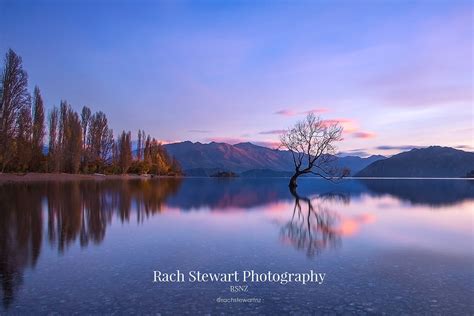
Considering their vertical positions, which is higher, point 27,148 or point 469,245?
point 27,148

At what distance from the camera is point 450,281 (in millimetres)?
7363

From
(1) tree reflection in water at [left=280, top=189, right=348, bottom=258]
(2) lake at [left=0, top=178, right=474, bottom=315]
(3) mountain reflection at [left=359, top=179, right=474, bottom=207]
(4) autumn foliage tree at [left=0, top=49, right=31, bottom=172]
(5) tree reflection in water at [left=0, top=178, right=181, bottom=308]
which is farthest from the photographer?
(4) autumn foliage tree at [left=0, top=49, right=31, bottom=172]

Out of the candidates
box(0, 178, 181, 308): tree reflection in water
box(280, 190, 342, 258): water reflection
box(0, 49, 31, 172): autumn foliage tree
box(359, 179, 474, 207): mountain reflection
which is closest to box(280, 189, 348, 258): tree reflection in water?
box(280, 190, 342, 258): water reflection

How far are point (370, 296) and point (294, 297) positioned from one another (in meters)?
1.39

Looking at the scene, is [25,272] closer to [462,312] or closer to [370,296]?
[370,296]

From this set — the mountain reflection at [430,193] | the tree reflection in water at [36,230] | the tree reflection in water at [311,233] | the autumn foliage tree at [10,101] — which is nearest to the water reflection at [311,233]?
the tree reflection in water at [311,233]

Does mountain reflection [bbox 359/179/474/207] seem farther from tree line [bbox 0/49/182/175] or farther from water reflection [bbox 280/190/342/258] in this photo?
tree line [bbox 0/49/182/175]

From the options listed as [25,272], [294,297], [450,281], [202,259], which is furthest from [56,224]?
[450,281]

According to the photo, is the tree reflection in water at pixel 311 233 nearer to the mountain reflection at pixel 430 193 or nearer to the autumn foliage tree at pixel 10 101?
the mountain reflection at pixel 430 193

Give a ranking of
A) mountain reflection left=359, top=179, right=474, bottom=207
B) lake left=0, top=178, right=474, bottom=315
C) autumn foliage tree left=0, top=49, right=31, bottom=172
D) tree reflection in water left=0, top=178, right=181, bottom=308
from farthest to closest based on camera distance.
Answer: autumn foliage tree left=0, top=49, right=31, bottom=172, mountain reflection left=359, top=179, right=474, bottom=207, tree reflection in water left=0, top=178, right=181, bottom=308, lake left=0, top=178, right=474, bottom=315

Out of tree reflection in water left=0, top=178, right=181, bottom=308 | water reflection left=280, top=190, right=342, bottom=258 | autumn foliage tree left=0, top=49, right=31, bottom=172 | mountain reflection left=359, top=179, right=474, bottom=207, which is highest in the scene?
autumn foliage tree left=0, top=49, right=31, bottom=172

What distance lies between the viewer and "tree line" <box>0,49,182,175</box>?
49.2m

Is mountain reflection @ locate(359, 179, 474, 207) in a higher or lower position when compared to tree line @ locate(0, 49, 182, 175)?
lower

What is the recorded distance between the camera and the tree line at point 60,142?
49219 millimetres
